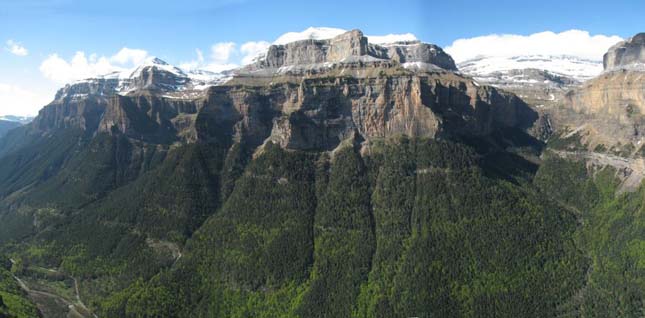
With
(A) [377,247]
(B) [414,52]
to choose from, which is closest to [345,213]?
(A) [377,247]

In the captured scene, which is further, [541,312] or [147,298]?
[147,298]

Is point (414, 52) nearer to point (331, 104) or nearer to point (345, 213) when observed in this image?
point (331, 104)

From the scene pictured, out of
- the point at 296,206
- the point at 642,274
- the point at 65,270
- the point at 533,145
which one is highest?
the point at 533,145

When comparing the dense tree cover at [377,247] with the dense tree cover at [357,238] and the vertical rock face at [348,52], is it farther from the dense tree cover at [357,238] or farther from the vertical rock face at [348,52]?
the vertical rock face at [348,52]

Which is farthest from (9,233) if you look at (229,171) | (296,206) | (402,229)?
(402,229)

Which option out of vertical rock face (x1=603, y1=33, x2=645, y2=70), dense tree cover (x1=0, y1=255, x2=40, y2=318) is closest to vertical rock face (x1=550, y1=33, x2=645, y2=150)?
vertical rock face (x1=603, y1=33, x2=645, y2=70)

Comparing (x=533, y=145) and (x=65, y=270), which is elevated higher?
(x=533, y=145)

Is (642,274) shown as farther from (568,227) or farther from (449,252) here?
(449,252)
